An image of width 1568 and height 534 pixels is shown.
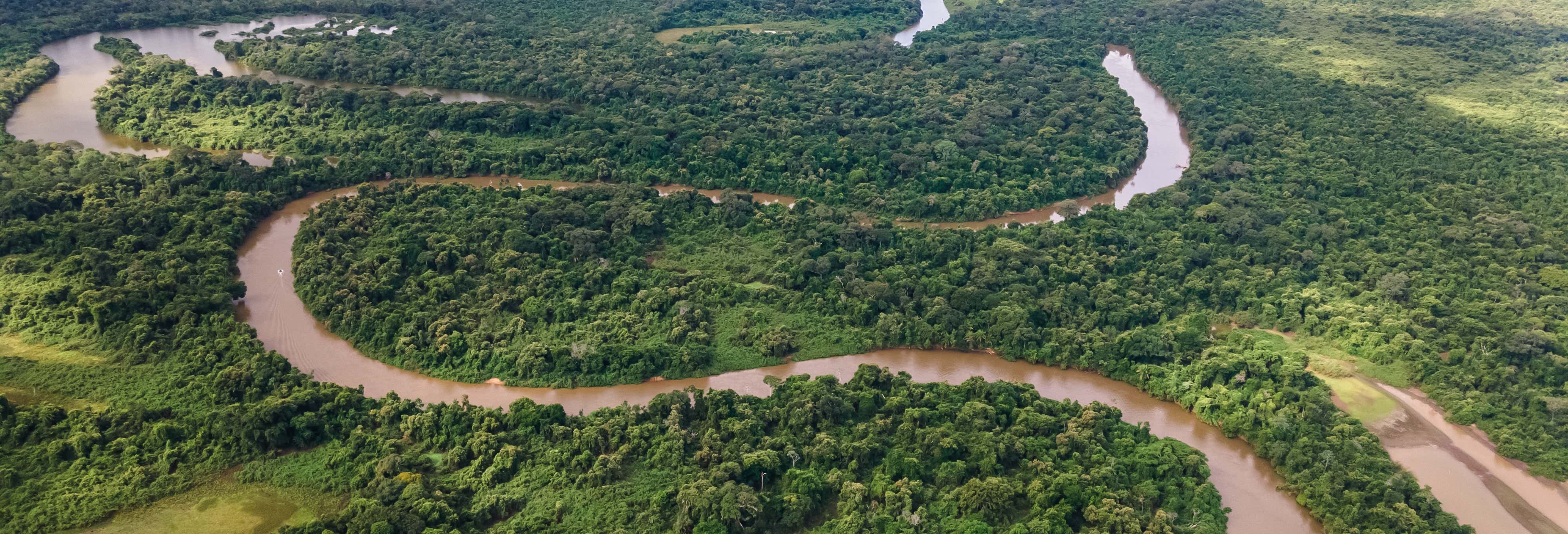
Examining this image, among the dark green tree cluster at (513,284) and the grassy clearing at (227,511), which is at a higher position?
the dark green tree cluster at (513,284)

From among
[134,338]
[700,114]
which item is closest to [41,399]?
[134,338]

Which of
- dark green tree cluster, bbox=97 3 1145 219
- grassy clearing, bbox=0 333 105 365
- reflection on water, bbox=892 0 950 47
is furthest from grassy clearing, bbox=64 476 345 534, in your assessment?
reflection on water, bbox=892 0 950 47

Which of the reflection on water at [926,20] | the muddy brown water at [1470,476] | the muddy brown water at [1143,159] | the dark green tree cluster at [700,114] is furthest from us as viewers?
the reflection on water at [926,20]

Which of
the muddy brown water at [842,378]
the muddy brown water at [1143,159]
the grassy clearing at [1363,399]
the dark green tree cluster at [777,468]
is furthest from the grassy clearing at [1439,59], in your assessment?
the dark green tree cluster at [777,468]

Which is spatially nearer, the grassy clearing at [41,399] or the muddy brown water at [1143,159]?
the grassy clearing at [41,399]

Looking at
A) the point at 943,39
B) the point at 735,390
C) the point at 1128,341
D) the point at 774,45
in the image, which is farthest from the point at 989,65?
the point at 735,390

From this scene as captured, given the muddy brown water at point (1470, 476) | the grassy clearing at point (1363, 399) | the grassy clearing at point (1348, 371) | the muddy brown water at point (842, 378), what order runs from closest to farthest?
1. the muddy brown water at point (1470, 476)
2. the muddy brown water at point (842, 378)
3. the grassy clearing at point (1363, 399)
4. the grassy clearing at point (1348, 371)

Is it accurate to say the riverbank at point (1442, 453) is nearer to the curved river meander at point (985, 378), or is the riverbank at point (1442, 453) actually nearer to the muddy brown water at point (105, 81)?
the curved river meander at point (985, 378)

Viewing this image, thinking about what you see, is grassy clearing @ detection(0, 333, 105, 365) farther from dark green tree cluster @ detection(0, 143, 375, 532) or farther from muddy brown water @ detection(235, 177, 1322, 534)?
muddy brown water @ detection(235, 177, 1322, 534)
